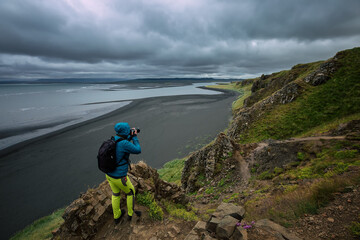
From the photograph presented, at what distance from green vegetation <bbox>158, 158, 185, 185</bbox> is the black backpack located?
14845 mm

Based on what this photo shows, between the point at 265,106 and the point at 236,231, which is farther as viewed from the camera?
the point at 265,106

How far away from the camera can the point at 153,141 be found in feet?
121

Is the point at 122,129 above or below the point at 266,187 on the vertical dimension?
above

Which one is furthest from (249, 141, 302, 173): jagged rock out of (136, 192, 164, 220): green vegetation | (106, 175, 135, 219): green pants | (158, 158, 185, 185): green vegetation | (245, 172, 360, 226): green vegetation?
(106, 175, 135, 219): green pants

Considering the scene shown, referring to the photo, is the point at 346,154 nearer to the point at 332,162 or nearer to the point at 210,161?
the point at 332,162

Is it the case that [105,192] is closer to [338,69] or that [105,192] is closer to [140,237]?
[140,237]

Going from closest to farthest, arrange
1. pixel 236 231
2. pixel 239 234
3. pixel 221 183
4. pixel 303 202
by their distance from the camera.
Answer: pixel 239 234 < pixel 236 231 < pixel 303 202 < pixel 221 183

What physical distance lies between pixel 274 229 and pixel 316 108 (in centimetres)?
2108

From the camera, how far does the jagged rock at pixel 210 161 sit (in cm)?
1514

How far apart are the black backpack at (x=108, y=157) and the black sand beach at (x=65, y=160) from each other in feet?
37.0

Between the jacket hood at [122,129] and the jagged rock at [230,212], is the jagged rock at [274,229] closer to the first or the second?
the jagged rock at [230,212]

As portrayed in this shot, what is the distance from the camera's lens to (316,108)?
19.8m

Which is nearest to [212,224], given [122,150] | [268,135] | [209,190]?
[122,150]

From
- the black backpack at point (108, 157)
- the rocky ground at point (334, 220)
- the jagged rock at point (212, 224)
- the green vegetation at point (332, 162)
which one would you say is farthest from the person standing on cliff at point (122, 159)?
the green vegetation at point (332, 162)
